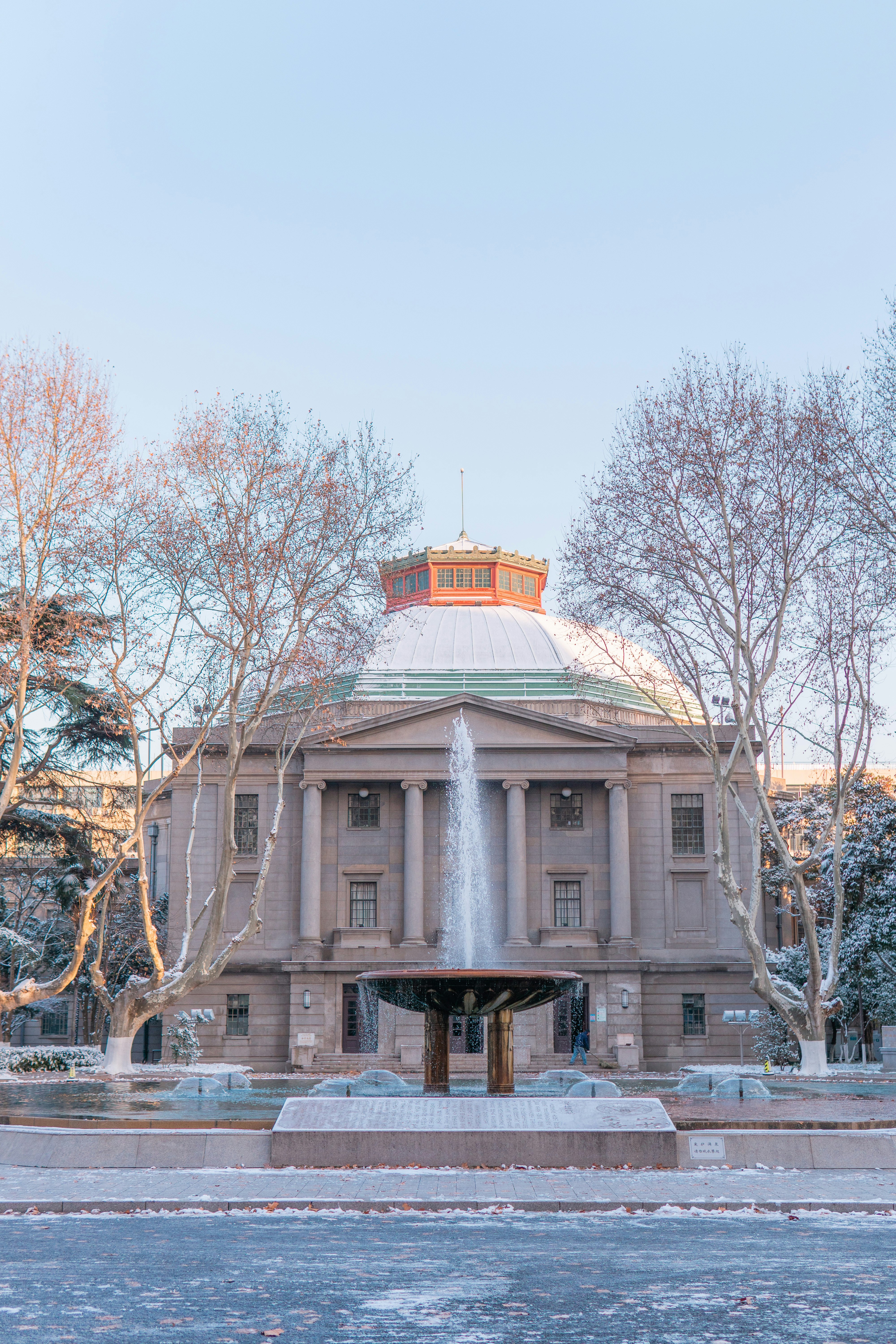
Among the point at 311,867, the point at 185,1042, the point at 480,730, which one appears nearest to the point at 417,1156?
the point at 185,1042

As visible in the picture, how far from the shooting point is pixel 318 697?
31.9 meters

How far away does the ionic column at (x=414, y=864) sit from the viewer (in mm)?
51656

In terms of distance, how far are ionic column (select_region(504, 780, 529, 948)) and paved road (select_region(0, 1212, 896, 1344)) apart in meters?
39.7

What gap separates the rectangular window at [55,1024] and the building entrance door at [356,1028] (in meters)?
28.1

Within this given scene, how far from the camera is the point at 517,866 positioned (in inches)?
2057

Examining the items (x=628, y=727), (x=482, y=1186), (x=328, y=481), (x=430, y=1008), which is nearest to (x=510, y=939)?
(x=628, y=727)

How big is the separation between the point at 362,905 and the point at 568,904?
7.96 meters

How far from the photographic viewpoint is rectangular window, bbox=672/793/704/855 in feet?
177

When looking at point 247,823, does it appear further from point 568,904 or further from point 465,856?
point 568,904

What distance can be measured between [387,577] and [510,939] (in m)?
22.2

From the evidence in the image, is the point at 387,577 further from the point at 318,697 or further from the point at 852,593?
the point at 852,593

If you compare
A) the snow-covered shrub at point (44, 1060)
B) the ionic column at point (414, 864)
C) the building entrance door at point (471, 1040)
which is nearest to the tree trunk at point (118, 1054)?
the snow-covered shrub at point (44, 1060)

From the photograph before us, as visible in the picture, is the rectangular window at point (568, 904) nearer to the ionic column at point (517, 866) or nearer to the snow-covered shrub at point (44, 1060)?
the ionic column at point (517, 866)

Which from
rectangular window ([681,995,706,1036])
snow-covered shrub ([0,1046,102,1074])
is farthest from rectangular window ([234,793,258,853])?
rectangular window ([681,995,706,1036])
